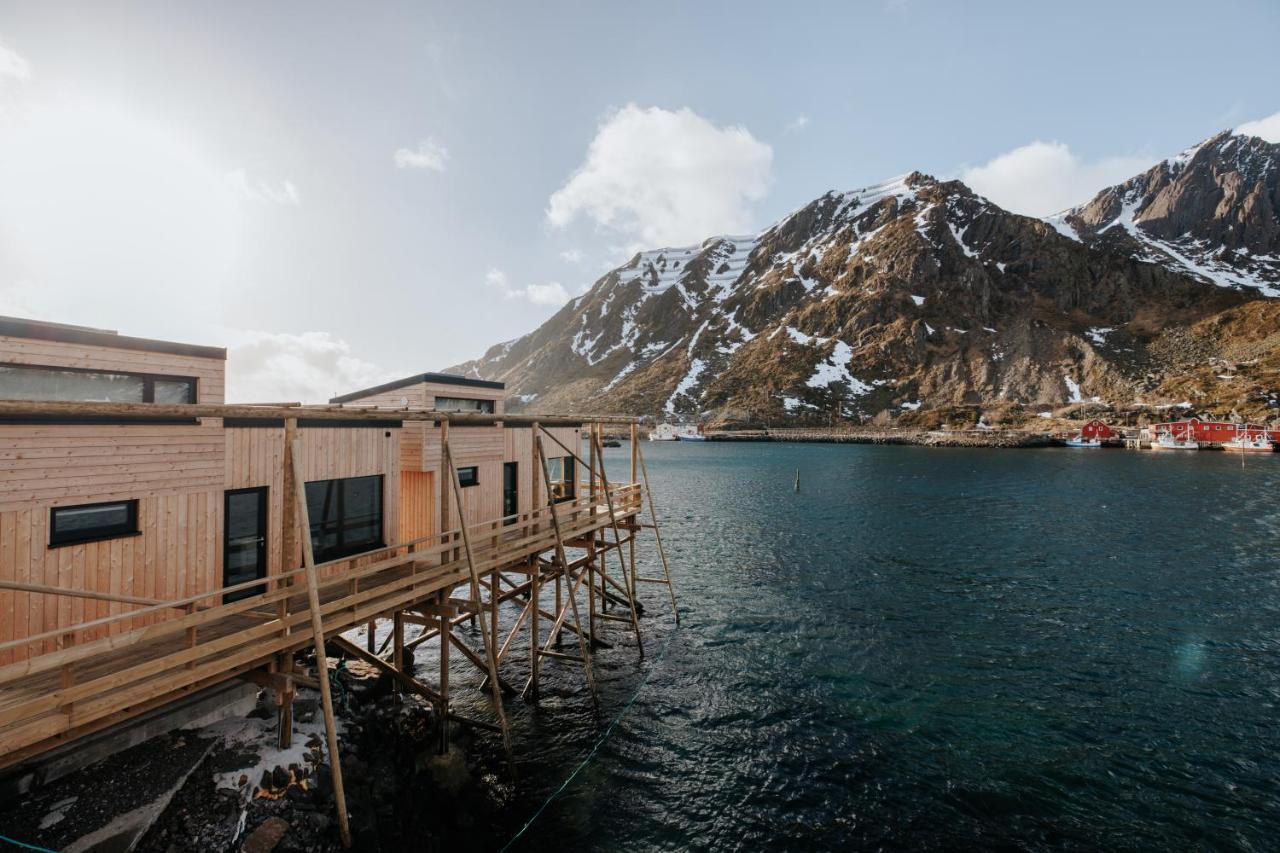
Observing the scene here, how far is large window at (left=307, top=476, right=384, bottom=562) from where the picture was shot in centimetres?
1445

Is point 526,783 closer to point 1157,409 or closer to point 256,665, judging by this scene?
point 256,665

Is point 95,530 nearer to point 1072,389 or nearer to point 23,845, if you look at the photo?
point 23,845

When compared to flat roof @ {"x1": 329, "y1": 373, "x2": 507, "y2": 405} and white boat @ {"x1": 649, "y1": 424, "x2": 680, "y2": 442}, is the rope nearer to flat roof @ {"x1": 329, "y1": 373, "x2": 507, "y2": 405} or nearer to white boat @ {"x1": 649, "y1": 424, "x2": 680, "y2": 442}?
flat roof @ {"x1": 329, "y1": 373, "x2": 507, "y2": 405}

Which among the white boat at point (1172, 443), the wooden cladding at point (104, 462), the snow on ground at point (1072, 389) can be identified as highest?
the snow on ground at point (1072, 389)

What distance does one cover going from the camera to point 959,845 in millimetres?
11977

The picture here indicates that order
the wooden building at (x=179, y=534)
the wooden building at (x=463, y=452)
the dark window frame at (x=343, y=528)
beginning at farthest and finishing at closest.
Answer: the wooden building at (x=463, y=452)
the dark window frame at (x=343, y=528)
the wooden building at (x=179, y=534)

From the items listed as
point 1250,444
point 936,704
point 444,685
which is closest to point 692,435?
point 1250,444

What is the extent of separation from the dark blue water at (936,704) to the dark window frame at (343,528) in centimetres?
A: 703

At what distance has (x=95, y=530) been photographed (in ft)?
34.7

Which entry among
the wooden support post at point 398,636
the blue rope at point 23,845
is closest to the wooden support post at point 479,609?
the wooden support post at point 398,636

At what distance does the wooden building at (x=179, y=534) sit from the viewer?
8.98 meters

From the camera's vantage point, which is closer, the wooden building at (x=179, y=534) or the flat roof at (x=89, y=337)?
the wooden building at (x=179, y=534)

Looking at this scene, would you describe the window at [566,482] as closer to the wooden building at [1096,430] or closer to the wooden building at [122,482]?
the wooden building at [122,482]

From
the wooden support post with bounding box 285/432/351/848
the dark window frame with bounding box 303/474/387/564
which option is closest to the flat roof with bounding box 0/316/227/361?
the dark window frame with bounding box 303/474/387/564
